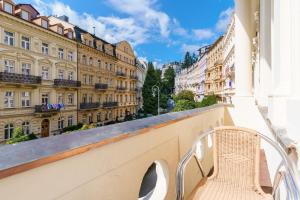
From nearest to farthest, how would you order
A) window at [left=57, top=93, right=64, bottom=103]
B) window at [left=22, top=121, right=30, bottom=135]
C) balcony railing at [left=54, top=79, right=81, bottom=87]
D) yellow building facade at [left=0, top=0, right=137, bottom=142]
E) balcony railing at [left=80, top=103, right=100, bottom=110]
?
yellow building facade at [left=0, top=0, right=137, bottom=142]
window at [left=22, top=121, right=30, bottom=135]
balcony railing at [left=54, top=79, right=81, bottom=87]
window at [left=57, top=93, right=64, bottom=103]
balcony railing at [left=80, top=103, right=100, bottom=110]

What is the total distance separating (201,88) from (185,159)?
47.6 m

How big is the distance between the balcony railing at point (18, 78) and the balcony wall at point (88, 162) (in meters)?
18.4

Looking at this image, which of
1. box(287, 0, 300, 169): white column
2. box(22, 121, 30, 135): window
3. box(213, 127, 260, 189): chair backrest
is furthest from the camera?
box(22, 121, 30, 135): window

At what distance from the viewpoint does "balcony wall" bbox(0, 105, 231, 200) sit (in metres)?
0.60

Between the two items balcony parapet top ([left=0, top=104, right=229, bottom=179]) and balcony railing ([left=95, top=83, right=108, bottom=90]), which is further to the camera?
balcony railing ([left=95, top=83, right=108, bottom=90])

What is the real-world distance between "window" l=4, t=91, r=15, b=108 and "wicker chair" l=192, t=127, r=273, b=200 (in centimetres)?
1917

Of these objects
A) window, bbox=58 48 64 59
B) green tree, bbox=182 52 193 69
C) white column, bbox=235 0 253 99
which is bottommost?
white column, bbox=235 0 253 99

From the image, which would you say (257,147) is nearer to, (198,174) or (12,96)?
(198,174)

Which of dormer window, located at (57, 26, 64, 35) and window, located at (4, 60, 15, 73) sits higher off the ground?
dormer window, located at (57, 26, 64, 35)

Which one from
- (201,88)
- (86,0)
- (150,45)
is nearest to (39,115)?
(201,88)

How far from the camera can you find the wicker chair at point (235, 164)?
1.43 metres

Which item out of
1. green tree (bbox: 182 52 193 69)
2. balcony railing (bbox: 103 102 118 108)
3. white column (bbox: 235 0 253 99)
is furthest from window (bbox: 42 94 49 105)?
green tree (bbox: 182 52 193 69)

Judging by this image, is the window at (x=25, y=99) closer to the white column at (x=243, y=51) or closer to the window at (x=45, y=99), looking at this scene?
the window at (x=45, y=99)

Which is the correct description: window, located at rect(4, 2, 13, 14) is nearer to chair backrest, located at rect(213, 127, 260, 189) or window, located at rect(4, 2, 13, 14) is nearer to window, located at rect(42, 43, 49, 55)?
window, located at rect(42, 43, 49, 55)
